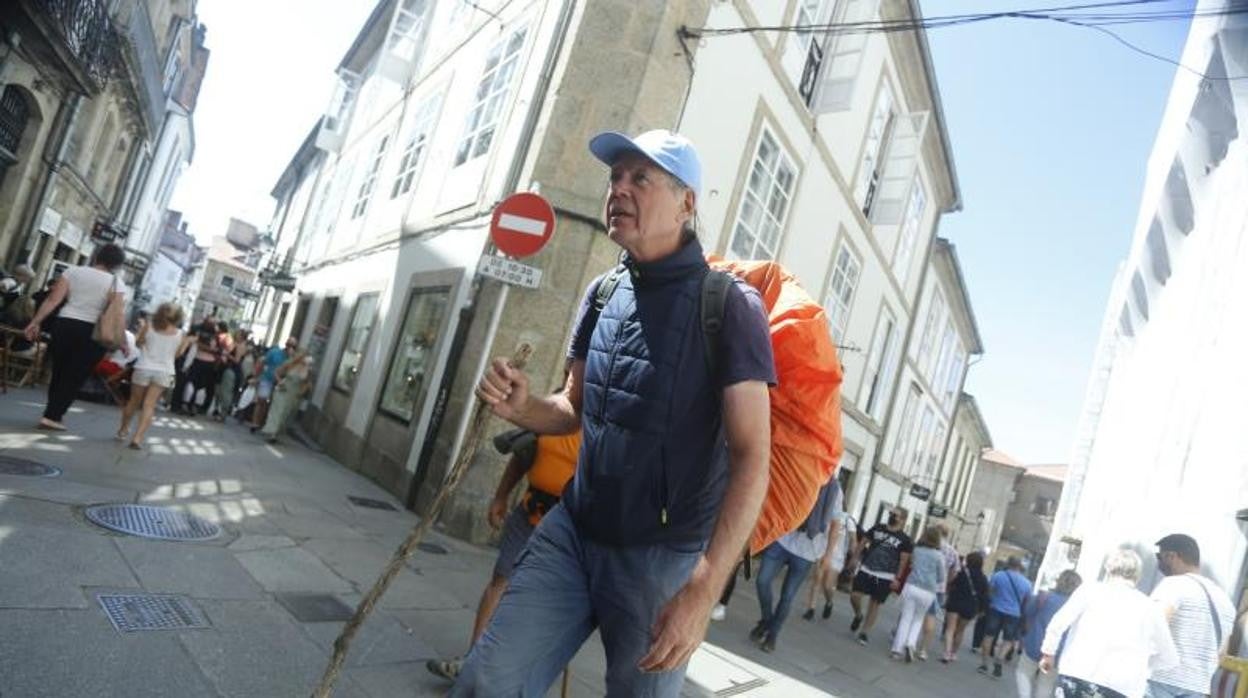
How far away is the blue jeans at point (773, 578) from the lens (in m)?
6.41

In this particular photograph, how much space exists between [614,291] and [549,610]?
946 millimetres

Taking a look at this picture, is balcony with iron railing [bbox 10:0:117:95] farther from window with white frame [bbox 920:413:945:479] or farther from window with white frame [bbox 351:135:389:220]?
window with white frame [bbox 920:413:945:479]

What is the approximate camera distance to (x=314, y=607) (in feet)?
12.4

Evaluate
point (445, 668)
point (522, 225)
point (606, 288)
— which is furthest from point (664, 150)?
point (522, 225)

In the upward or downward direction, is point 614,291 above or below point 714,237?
below

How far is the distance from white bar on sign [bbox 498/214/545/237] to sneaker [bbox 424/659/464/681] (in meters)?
4.10

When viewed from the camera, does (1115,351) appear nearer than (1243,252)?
No

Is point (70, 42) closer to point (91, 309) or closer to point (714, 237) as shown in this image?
point (91, 309)

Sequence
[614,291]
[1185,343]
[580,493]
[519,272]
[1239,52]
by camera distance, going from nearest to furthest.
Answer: [580,493], [614,291], [519,272], [1239,52], [1185,343]

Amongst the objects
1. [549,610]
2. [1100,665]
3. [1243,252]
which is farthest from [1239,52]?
[549,610]

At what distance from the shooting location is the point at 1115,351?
63.5 ft

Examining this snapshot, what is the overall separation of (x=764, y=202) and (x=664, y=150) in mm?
8829

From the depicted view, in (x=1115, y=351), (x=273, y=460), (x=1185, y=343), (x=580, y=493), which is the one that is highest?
(x=1115, y=351)

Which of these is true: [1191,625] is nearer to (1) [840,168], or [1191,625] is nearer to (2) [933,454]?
(1) [840,168]
